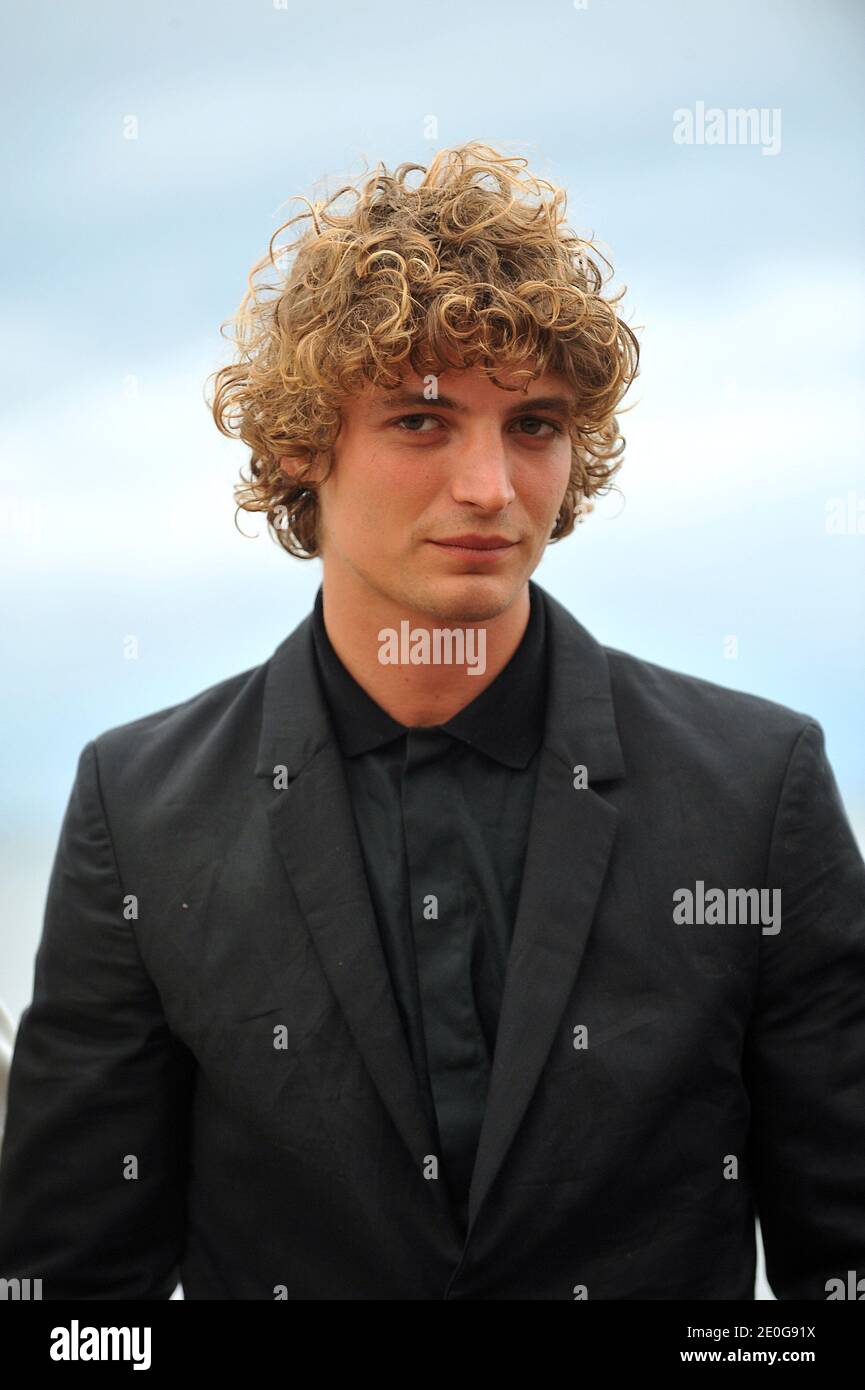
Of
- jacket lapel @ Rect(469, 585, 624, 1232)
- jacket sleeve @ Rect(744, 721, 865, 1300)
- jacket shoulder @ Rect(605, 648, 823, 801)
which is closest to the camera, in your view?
jacket lapel @ Rect(469, 585, 624, 1232)

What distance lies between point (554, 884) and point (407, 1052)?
1.09ft

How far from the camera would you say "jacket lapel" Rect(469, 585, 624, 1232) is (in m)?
2.27

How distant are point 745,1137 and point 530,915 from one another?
0.51 metres

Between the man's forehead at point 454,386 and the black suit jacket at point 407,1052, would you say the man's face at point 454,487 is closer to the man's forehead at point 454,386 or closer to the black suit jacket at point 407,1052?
the man's forehead at point 454,386

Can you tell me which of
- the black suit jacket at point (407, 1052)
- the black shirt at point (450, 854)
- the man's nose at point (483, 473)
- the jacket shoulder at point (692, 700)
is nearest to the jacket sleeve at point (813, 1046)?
the black suit jacket at point (407, 1052)

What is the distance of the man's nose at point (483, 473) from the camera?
227cm

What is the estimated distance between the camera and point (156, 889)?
2.47 meters

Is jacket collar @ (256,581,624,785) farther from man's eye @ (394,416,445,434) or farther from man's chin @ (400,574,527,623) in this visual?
man's eye @ (394,416,445,434)

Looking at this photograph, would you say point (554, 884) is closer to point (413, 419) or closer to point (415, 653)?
point (415, 653)

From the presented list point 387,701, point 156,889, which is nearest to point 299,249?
point 387,701

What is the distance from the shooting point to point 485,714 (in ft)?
8.18

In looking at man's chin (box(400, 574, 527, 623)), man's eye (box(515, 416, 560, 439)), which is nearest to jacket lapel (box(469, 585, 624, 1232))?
man's chin (box(400, 574, 527, 623))

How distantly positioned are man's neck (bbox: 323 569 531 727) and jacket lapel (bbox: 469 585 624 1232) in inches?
4.4

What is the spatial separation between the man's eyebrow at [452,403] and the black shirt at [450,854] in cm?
39
